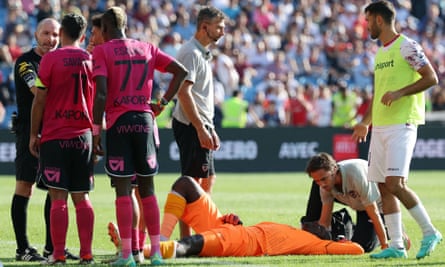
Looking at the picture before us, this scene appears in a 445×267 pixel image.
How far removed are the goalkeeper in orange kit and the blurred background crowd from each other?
14.0m

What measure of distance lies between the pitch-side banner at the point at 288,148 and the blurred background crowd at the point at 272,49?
42.1 inches

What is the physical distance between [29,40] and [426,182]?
10.6m

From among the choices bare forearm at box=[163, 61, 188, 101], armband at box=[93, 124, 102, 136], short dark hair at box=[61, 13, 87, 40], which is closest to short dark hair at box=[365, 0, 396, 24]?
bare forearm at box=[163, 61, 188, 101]

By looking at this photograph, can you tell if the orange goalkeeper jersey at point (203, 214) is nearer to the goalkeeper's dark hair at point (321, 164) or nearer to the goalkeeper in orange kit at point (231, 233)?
Result: the goalkeeper in orange kit at point (231, 233)

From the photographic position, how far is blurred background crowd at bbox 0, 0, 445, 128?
85.0 ft

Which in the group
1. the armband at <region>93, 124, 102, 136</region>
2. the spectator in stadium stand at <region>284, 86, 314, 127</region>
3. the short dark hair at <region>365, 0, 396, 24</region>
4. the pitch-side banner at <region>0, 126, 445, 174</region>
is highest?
the short dark hair at <region>365, 0, 396, 24</region>

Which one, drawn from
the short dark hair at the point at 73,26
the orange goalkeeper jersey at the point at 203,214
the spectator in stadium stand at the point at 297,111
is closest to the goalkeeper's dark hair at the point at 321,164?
the orange goalkeeper jersey at the point at 203,214

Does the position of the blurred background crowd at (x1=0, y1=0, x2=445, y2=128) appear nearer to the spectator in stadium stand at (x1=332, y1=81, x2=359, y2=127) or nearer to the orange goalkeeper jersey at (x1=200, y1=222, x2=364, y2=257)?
the spectator in stadium stand at (x1=332, y1=81, x2=359, y2=127)

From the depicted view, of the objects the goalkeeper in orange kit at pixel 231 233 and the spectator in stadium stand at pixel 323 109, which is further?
the spectator in stadium stand at pixel 323 109

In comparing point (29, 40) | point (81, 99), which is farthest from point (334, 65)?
point (81, 99)

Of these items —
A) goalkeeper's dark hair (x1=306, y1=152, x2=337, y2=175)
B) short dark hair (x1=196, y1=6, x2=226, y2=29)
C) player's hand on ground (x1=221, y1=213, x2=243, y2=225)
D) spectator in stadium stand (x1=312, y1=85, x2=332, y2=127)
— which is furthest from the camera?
spectator in stadium stand (x1=312, y1=85, x2=332, y2=127)

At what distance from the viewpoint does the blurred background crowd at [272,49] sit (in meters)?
25.9

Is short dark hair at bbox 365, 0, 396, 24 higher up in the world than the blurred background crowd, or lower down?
higher up

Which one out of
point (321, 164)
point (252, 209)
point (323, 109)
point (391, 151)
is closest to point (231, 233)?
point (321, 164)
